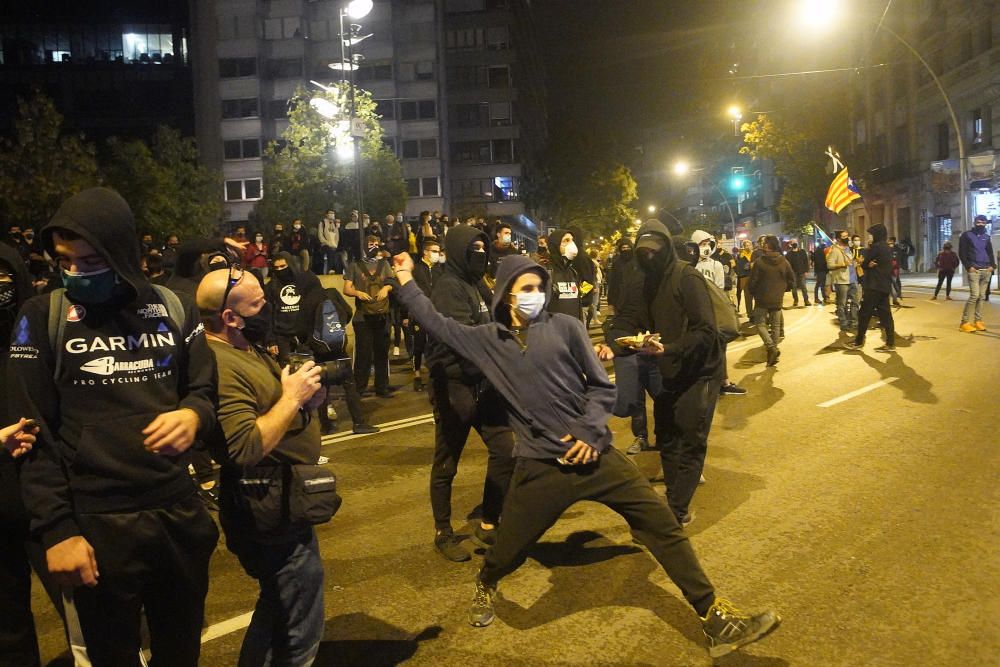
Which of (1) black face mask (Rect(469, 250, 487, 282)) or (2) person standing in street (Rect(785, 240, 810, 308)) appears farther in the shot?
(2) person standing in street (Rect(785, 240, 810, 308))

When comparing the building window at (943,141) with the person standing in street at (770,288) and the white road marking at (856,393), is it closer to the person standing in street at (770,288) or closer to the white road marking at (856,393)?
the person standing in street at (770,288)

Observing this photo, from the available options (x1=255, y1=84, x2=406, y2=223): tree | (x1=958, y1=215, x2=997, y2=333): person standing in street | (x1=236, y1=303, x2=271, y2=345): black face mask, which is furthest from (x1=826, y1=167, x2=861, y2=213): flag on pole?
(x1=236, y1=303, x2=271, y2=345): black face mask

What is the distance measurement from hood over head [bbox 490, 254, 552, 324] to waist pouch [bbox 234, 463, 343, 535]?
4.60ft

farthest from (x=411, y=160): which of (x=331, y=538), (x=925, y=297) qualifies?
(x=331, y=538)

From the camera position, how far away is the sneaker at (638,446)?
820 cm

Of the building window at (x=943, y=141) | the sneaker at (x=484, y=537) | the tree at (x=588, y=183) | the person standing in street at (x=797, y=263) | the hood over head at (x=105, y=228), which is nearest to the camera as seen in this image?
the hood over head at (x=105, y=228)

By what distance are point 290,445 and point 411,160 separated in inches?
2544

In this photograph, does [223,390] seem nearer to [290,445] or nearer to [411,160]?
[290,445]

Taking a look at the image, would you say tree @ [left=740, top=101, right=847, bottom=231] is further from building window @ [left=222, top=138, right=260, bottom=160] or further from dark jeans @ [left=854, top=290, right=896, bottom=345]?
dark jeans @ [left=854, top=290, right=896, bottom=345]

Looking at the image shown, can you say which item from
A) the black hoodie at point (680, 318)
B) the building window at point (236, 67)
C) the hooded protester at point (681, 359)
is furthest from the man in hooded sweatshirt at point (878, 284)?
the building window at point (236, 67)

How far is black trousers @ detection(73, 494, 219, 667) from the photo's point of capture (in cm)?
259

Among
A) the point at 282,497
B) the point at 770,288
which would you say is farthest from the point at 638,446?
the point at 770,288

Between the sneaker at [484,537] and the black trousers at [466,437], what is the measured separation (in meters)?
0.07

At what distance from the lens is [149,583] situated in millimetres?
2738
